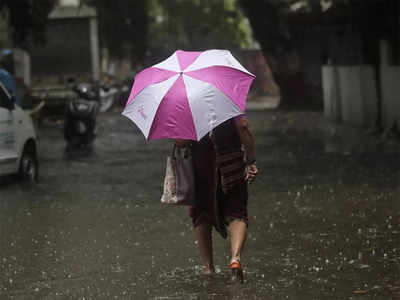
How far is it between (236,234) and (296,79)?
93.5ft

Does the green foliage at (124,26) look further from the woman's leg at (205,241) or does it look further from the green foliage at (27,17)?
the woman's leg at (205,241)

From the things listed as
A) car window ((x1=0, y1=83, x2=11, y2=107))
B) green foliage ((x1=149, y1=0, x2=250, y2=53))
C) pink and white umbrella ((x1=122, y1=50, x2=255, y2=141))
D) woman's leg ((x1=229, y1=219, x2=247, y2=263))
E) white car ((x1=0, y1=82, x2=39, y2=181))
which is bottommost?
green foliage ((x1=149, y1=0, x2=250, y2=53))

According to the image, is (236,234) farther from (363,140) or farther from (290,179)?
(363,140)

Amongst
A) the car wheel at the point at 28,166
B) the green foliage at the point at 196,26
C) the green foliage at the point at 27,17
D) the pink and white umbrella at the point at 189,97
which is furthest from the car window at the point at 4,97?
the green foliage at the point at 196,26

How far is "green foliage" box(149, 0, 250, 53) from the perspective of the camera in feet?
197

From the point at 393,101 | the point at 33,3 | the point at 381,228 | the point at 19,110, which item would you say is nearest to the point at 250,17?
the point at 393,101

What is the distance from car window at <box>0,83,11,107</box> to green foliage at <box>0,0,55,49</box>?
4.55 meters

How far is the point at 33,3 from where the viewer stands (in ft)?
60.0

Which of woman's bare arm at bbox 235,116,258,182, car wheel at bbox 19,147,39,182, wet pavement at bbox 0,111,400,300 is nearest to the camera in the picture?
wet pavement at bbox 0,111,400,300

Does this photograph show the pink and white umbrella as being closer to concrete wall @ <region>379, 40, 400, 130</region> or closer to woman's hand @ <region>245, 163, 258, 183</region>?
woman's hand @ <region>245, 163, 258, 183</region>

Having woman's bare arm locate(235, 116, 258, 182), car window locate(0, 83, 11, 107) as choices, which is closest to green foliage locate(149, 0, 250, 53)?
car window locate(0, 83, 11, 107)

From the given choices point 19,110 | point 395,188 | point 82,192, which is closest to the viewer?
point 395,188

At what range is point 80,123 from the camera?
2097 cm

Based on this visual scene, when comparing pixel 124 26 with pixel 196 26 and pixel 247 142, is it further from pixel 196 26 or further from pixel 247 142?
pixel 247 142
